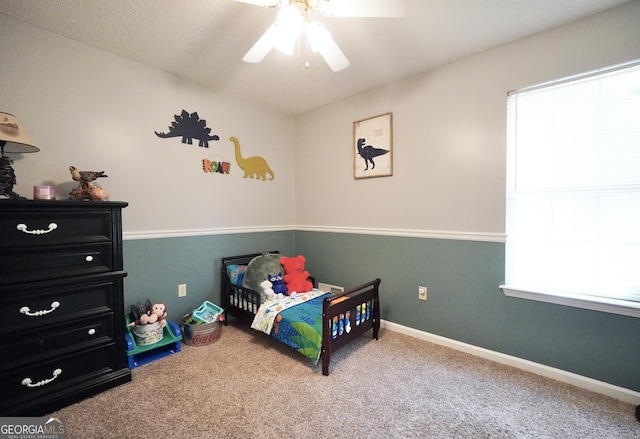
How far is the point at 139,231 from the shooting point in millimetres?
2332

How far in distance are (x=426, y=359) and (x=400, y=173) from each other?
5.36ft

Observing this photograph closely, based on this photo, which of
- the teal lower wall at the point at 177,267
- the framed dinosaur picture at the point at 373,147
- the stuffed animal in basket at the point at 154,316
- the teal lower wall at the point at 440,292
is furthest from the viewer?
the framed dinosaur picture at the point at 373,147

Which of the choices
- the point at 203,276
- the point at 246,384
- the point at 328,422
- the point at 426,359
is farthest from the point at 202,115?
the point at 426,359

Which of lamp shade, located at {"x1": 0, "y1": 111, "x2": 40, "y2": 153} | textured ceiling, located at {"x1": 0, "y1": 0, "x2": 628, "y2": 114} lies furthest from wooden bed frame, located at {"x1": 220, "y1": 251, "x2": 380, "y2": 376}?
textured ceiling, located at {"x1": 0, "y1": 0, "x2": 628, "y2": 114}

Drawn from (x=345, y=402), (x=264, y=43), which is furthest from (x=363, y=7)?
(x=345, y=402)

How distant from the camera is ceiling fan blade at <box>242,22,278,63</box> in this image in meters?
1.45

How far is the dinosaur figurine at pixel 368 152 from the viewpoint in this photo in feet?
9.01

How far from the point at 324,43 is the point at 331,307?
5.58 feet

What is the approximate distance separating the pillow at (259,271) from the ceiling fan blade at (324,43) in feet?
6.00

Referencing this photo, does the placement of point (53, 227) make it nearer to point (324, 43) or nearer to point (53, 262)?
point (53, 262)

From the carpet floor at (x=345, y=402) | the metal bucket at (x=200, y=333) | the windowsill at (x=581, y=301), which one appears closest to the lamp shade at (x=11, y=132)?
the carpet floor at (x=345, y=402)

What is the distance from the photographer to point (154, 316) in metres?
2.13

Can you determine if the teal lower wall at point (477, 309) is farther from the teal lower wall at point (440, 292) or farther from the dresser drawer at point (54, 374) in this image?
the dresser drawer at point (54, 374)

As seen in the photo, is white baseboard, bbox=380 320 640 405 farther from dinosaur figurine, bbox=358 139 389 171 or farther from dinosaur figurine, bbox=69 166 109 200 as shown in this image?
dinosaur figurine, bbox=69 166 109 200
